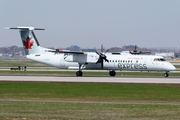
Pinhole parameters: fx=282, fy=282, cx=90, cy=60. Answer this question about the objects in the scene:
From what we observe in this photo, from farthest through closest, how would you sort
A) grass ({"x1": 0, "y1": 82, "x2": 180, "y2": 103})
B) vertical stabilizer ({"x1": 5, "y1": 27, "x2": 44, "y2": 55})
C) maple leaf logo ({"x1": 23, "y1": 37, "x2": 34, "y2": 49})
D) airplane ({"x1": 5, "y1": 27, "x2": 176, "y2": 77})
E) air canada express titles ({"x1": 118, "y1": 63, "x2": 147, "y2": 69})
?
maple leaf logo ({"x1": 23, "y1": 37, "x2": 34, "y2": 49}) → vertical stabilizer ({"x1": 5, "y1": 27, "x2": 44, "y2": 55}) → air canada express titles ({"x1": 118, "y1": 63, "x2": 147, "y2": 69}) → airplane ({"x1": 5, "y1": 27, "x2": 176, "y2": 77}) → grass ({"x1": 0, "y1": 82, "x2": 180, "y2": 103})

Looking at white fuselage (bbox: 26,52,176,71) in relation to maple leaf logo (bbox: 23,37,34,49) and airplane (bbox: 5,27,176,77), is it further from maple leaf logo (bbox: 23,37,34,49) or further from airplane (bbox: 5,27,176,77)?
maple leaf logo (bbox: 23,37,34,49)

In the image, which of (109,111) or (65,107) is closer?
(109,111)

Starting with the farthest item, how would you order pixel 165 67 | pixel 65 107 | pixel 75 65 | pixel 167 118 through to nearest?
pixel 75 65 → pixel 165 67 → pixel 65 107 → pixel 167 118

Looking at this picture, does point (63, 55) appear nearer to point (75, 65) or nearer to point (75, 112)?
point (75, 65)

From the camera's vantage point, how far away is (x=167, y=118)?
1440cm

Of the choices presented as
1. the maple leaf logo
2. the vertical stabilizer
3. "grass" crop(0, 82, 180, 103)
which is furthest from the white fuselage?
"grass" crop(0, 82, 180, 103)

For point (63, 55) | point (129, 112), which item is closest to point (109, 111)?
point (129, 112)

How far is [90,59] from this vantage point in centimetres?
4906

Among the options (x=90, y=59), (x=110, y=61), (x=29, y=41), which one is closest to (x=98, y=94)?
(x=110, y=61)

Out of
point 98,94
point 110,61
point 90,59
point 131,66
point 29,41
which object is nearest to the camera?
point 98,94

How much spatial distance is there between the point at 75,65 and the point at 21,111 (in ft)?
113

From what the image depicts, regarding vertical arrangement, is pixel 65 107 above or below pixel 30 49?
below

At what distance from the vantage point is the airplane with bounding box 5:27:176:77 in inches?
1837

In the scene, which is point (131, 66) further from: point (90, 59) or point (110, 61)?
point (90, 59)
